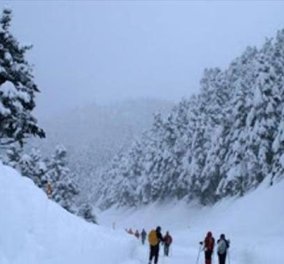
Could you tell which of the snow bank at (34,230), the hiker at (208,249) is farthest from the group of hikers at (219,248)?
the snow bank at (34,230)

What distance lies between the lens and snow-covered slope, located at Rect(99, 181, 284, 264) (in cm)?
2881

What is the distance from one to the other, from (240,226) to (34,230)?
122 feet

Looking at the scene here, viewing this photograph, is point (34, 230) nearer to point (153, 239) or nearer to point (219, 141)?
point (153, 239)

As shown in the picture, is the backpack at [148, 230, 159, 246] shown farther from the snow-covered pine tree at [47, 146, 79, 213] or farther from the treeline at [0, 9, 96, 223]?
the snow-covered pine tree at [47, 146, 79, 213]

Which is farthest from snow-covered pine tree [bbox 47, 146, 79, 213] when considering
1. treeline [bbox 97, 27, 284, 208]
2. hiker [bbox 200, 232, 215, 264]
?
hiker [bbox 200, 232, 215, 264]

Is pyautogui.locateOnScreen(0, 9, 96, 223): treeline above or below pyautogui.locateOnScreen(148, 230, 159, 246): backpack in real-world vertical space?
above

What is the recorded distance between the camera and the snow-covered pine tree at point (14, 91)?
74.5ft

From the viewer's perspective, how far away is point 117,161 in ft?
399

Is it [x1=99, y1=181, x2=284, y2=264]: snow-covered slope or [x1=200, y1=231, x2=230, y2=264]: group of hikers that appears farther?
[x1=99, y1=181, x2=284, y2=264]: snow-covered slope

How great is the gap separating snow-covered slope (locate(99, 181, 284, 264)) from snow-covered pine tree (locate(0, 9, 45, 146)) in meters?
8.26

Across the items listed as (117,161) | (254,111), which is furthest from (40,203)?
(117,161)

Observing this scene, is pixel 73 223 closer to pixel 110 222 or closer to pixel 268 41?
pixel 268 41

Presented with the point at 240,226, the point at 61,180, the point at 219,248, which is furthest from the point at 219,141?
the point at 219,248

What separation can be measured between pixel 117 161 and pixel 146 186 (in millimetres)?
33222
